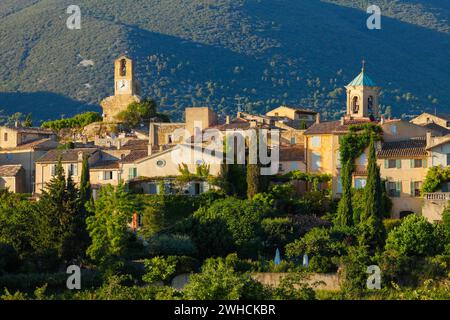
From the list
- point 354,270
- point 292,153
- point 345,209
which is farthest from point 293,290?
point 292,153

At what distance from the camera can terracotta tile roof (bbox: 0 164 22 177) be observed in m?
77.1

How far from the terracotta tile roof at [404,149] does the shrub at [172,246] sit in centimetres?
1238

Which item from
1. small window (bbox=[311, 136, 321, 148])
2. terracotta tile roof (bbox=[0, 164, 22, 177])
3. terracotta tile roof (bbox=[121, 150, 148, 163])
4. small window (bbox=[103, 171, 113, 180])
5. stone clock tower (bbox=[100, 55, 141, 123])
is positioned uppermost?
stone clock tower (bbox=[100, 55, 141, 123])

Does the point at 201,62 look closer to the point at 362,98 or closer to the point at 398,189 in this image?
the point at 362,98

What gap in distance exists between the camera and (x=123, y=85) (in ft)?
345

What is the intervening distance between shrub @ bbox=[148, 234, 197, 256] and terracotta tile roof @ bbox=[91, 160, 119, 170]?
512 inches

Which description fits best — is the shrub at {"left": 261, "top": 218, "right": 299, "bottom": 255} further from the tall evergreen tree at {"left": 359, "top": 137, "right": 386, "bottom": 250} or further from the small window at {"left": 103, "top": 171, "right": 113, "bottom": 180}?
the small window at {"left": 103, "top": 171, "right": 113, "bottom": 180}

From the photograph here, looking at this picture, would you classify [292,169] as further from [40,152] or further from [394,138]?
[40,152]

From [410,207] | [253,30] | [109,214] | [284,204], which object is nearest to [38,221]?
[109,214]

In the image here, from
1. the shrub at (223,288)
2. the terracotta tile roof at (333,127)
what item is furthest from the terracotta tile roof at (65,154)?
the shrub at (223,288)

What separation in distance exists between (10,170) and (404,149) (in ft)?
80.9

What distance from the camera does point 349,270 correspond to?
55.5m

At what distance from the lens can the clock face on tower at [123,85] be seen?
105 meters

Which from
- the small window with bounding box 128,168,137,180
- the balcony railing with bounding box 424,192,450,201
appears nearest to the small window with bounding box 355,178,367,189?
the balcony railing with bounding box 424,192,450,201
